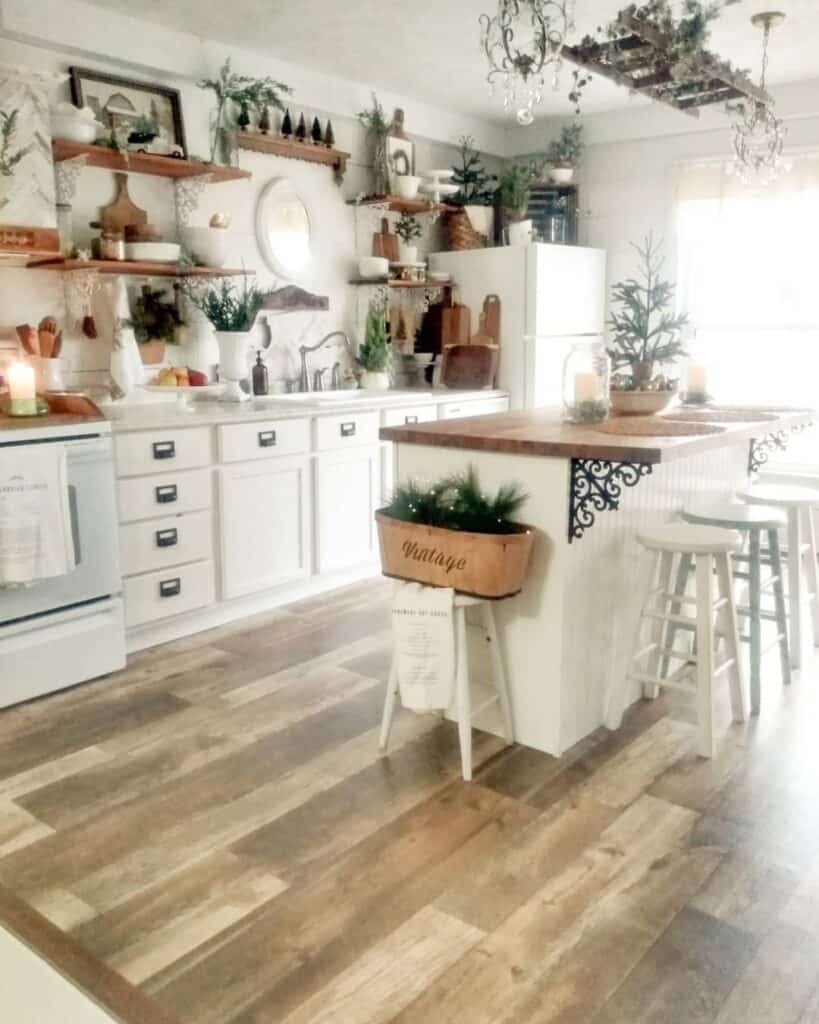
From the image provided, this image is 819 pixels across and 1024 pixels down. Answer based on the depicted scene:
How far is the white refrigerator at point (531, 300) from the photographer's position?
5.12 metres

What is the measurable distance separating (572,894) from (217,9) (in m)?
3.59

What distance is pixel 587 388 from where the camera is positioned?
9.29ft

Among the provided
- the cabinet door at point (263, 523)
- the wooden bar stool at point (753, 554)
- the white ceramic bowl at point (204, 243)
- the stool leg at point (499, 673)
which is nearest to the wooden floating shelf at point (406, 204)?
the white ceramic bowl at point (204, 243)

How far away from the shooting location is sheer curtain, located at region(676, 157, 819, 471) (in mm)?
4859

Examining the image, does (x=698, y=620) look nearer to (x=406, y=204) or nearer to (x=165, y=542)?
(x=165, y=542)

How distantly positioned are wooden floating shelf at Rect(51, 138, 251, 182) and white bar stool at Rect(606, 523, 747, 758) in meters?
2.60

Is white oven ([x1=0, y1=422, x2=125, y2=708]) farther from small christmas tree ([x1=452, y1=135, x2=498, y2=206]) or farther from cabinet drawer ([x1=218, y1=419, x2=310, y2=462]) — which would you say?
small christmas tree ([x1=452, y1=135, x2=498, y2=206])

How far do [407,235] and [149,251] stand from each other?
1925mm

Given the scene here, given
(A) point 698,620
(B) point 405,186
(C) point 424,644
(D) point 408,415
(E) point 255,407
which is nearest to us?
(C) point 424,644

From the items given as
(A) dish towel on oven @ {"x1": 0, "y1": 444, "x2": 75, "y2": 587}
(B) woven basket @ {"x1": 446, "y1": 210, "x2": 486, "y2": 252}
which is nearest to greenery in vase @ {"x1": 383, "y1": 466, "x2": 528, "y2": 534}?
(A) dish towel on oven @ {"x1": 0, "y1": 444, "x2": 75, "y2": 587}

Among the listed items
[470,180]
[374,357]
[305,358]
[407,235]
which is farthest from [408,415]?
[470,180]

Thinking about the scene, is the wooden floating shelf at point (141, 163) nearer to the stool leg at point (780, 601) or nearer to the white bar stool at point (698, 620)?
the white bar stool at point (698, 620)

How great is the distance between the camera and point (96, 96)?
3.78 m

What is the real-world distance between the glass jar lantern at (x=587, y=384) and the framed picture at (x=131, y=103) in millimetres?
2235
